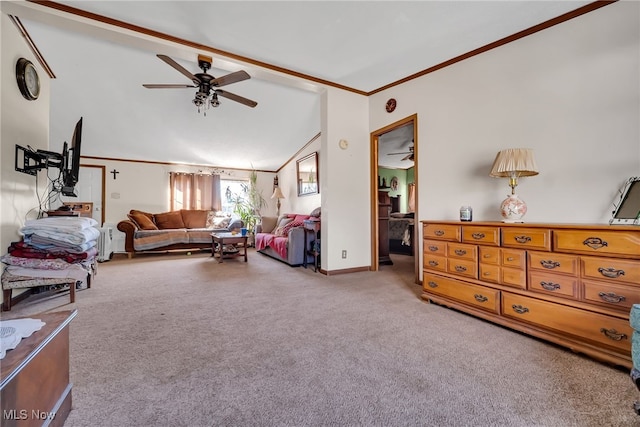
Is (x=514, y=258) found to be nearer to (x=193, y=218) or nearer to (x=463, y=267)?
(x=463, y=267)

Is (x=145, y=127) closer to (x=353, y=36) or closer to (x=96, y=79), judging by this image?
(x=96, y=79)

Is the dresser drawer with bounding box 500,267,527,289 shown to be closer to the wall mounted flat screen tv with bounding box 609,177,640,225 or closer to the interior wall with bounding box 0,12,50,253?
the wall mounted flat screen tv with bounding box 609,177,640,225

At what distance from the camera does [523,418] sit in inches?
43.7

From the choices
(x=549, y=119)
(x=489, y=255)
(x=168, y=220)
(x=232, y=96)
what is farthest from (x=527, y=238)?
(x=168, y=220)

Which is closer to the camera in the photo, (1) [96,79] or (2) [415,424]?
(2) [415,424]

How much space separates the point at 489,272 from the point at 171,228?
6.28 metres

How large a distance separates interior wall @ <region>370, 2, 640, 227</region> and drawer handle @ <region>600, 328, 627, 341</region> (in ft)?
2.81

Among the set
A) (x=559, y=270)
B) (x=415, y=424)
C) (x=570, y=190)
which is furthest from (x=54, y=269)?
(x=570, y=190)

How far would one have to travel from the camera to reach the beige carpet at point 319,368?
1137 mm

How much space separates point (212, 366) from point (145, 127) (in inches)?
202

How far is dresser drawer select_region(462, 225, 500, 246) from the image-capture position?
6.71 ft

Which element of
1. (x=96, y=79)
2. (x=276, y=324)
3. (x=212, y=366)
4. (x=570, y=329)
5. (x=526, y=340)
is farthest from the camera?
(x=96, y=79)

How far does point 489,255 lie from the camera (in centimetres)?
208

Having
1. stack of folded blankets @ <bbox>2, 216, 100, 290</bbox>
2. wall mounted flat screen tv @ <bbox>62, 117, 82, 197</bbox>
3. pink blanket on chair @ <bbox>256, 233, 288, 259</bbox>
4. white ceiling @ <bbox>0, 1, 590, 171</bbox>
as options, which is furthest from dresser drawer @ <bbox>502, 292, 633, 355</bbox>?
wall mounted flat screen tv @ <bbox>62, 117, 82, 197</bbox>
